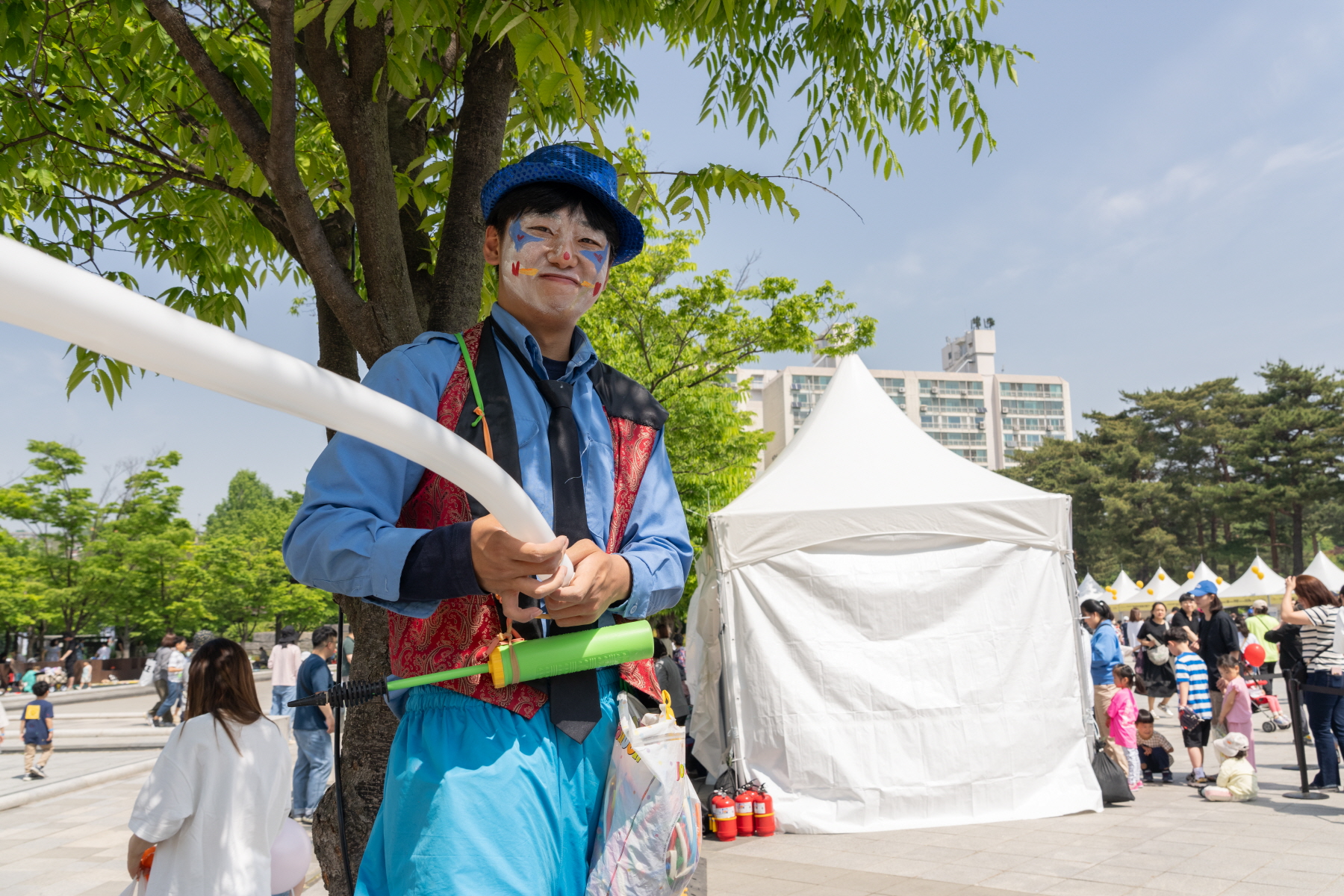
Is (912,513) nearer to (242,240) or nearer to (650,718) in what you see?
(242,240)

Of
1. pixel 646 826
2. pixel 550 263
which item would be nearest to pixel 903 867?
pixel 646 826

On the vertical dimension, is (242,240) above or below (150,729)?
above

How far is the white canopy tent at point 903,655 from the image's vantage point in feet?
25.6

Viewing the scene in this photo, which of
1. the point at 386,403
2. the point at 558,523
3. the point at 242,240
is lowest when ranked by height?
the point at 558,523

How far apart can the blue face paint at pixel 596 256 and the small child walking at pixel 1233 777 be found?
357 inches

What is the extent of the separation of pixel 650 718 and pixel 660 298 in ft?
46.9

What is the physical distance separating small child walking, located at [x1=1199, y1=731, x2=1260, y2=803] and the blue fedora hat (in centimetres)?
908

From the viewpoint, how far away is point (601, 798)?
1.59 m

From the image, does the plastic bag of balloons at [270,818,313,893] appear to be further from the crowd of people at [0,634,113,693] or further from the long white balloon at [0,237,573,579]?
the crowd of people at [0,634,113,693]

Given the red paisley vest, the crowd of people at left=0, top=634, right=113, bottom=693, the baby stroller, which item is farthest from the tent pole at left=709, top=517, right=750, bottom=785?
the crowd of people at left=0, top=634, right=113, bottom=693

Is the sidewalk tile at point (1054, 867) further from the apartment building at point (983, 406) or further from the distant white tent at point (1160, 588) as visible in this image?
the apartment building at point (983, 406)

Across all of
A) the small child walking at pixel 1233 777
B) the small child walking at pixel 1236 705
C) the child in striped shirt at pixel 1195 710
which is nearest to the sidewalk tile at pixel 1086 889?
the small child walking at pixel 1233 777

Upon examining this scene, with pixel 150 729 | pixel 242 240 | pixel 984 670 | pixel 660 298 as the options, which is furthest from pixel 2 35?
pixel 150 729

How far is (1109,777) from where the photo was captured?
324 inches
